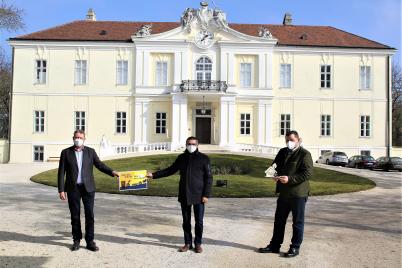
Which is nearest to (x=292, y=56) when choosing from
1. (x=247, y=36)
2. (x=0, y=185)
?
(x=247, y=36)

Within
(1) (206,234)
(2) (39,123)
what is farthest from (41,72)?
(1) (206,234)

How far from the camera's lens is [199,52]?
4134 cm

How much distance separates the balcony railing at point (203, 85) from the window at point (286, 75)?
225 inches

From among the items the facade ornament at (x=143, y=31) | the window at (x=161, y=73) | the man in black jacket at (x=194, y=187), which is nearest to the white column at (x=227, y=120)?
the window at (x=161, y=73)

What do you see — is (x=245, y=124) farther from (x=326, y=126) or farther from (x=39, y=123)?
(x=39, y=123)

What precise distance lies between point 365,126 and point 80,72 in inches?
1019

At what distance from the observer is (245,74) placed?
4156 cm

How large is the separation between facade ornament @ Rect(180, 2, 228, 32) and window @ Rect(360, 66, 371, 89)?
A: 13.0m

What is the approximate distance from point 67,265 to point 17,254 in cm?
106

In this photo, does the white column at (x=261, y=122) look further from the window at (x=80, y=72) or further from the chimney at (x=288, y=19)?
the window at (x=80, y=72)

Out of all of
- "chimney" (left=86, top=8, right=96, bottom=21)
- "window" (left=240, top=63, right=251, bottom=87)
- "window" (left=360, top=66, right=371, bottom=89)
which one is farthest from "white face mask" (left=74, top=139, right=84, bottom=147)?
"chimney" (left=86, top=8, right=96, bottom=21)

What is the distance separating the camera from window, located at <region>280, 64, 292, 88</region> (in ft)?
138

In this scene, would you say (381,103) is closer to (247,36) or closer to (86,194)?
(247,36)

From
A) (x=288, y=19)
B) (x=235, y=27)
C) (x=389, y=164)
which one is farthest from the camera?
(x=288, y=19)
